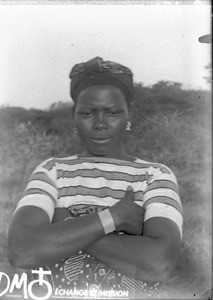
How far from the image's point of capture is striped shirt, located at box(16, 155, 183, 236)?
4.34ft

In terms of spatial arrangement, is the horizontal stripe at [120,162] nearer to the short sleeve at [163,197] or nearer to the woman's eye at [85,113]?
the short sleeve at [163,197]

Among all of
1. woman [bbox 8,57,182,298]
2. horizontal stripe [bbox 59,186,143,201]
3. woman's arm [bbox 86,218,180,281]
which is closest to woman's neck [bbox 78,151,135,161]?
woman [bbox 8,57,182,298]

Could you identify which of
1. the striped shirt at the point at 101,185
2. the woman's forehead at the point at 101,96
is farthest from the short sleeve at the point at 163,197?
the woman's forehead at the point at 101,96

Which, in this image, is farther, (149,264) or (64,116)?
(64,116)

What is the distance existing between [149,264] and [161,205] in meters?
0.17

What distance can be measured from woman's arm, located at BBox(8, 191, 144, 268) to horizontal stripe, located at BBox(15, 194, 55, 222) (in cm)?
1

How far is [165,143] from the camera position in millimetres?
1411

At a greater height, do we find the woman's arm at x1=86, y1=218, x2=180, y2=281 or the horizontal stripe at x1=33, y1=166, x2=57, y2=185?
the horizontal stripe at x1=33, y1=166, x2=57, y2=185

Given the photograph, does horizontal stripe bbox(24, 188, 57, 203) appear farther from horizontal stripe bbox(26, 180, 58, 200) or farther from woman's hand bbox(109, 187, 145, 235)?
woman's hand bbox(109, 187, 145, 235)

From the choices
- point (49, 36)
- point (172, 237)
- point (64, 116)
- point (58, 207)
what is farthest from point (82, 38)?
point (172, 237)

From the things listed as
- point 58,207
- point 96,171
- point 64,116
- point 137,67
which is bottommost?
point 58,207

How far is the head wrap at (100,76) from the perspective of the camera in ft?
4.50

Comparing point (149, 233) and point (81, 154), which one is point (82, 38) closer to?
point (81, 154)

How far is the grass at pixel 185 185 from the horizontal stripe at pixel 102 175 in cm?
8
